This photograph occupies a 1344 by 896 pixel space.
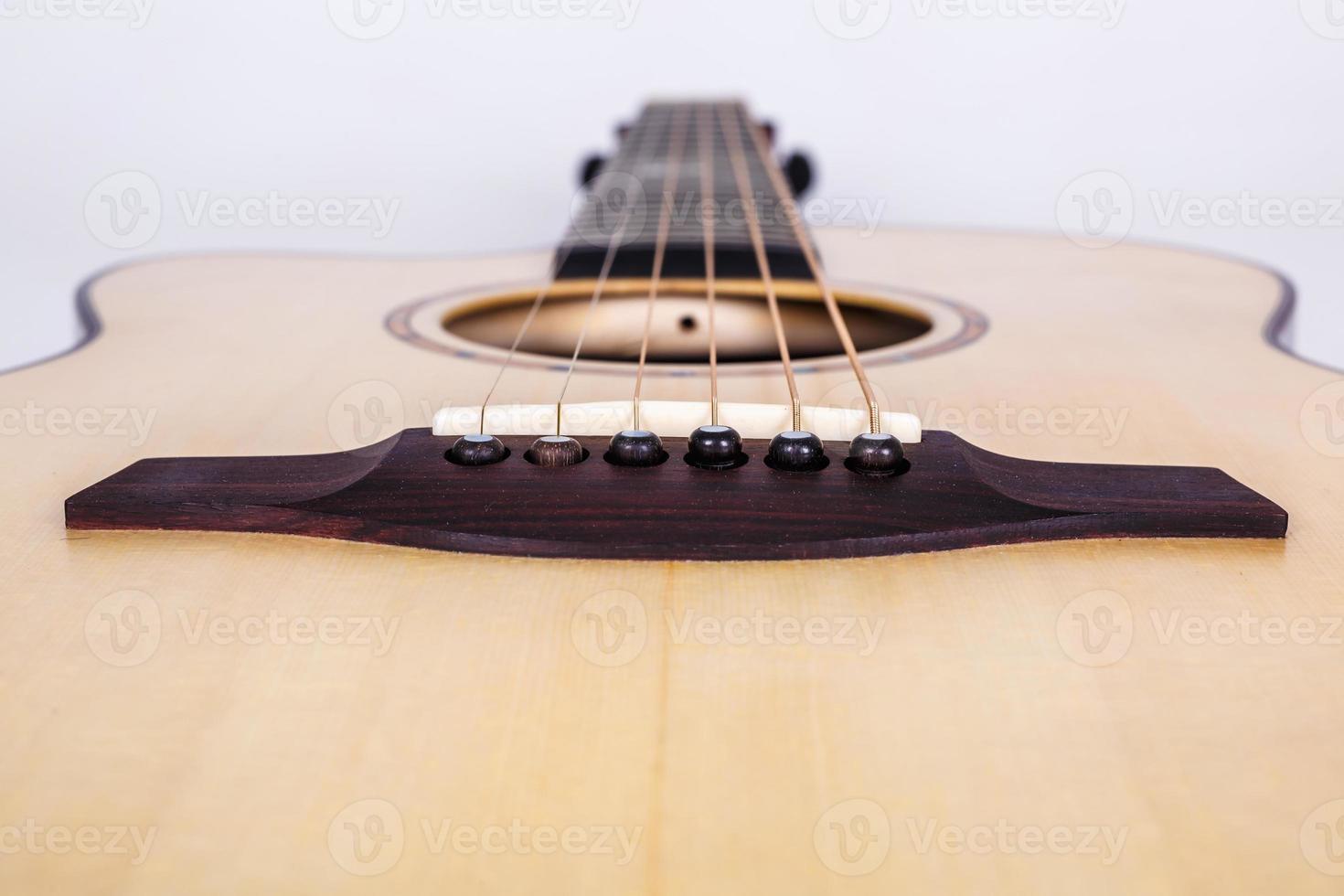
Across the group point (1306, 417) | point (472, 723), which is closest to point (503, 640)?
point (472, 723)

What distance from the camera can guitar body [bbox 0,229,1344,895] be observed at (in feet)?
0.95

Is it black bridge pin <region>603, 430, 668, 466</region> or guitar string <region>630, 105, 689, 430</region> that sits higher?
guitar string <region>630, 105, 689, 430</region>

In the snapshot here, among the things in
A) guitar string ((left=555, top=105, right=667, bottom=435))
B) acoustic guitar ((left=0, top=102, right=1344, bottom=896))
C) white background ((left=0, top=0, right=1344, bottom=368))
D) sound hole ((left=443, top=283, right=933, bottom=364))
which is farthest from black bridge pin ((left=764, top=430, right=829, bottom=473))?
white background ((left=0, top=0, right=1344, bottom=368))

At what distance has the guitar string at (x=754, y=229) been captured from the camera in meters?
0.61

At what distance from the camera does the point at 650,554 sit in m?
0.45

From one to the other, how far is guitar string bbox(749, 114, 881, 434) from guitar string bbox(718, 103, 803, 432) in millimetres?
23

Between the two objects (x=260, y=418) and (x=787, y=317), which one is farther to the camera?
(x=787, y=317)

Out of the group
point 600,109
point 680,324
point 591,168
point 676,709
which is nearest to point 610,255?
point 680,324

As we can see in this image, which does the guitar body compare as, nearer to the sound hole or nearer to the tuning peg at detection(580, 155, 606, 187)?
the sound hole

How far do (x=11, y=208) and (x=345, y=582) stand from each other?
1.59m

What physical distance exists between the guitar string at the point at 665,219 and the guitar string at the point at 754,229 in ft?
0.18

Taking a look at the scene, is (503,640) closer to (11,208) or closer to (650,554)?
(650,554)

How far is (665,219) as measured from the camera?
3.45 feet

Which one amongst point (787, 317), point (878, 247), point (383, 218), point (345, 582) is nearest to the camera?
point (345, 582)
